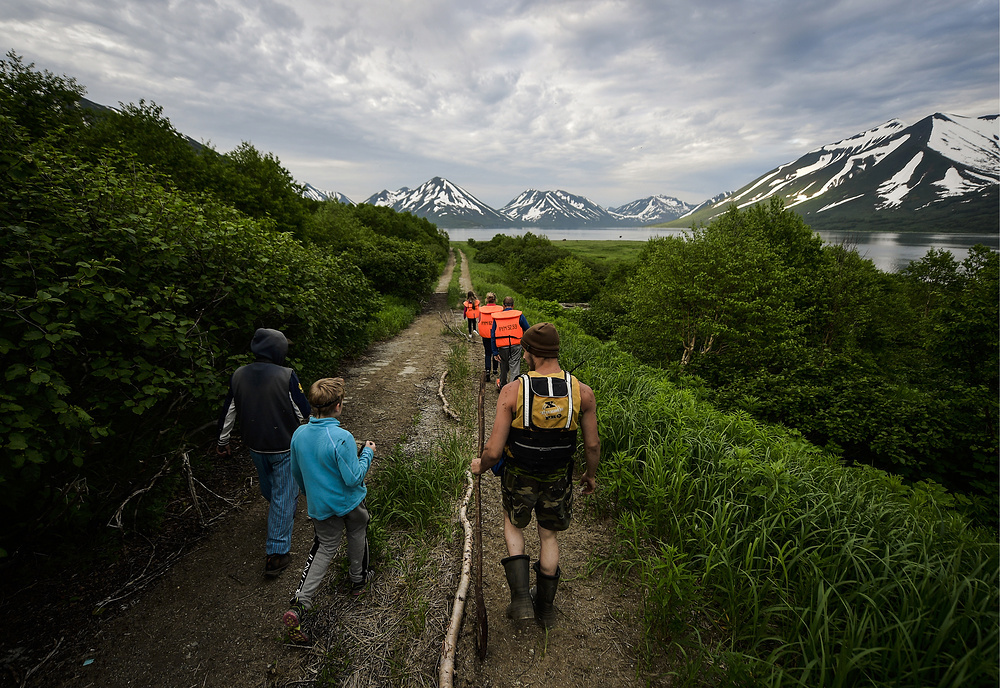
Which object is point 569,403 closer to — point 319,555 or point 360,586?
point 319,555

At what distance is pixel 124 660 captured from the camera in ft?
9.12

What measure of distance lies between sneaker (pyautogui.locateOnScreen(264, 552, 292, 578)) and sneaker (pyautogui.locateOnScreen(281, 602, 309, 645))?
72 cm

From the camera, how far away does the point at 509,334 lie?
723 cm

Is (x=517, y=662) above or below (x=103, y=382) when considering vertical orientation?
below

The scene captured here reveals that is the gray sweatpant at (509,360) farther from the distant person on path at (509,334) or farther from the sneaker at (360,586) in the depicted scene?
the sneaker at (360,586)

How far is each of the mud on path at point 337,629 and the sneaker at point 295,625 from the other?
0.10 metres

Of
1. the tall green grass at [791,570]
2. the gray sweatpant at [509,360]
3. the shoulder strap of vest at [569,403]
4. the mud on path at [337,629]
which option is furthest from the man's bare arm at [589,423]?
the gray sweatpant at [509,360]

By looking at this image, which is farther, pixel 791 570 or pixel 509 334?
pixel 509 334

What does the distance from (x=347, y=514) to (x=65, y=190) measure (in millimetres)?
3767

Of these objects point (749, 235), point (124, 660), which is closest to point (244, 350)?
point (124, 660)

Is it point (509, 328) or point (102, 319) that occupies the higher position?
point (102, 319)

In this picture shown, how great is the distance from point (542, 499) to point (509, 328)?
14.9ft

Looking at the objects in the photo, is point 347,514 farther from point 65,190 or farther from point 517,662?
point 65,190

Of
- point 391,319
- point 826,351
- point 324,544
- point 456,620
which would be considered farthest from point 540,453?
point 826,351
